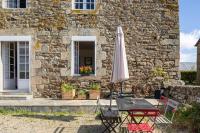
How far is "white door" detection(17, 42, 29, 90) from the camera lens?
1448cm

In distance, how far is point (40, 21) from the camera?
14.3 m

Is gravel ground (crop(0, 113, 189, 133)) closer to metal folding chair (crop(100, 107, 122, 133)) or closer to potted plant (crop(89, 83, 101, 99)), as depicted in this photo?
metal folding chair (crop(100, 107, 122, 133))

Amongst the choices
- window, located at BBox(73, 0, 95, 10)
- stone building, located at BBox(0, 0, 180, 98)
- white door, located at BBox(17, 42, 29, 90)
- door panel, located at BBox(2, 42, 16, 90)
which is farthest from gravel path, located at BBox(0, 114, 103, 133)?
window, located at BBox(73, 0, 95, 10)

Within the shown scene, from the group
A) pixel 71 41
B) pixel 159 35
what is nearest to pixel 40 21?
pixel 71 41

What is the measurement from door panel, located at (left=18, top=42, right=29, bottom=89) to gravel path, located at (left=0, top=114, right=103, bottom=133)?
3.29 meters

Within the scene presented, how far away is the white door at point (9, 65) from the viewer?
577 inches

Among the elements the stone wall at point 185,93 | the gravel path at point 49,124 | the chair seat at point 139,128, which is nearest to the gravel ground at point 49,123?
the gravel path at point 49,124

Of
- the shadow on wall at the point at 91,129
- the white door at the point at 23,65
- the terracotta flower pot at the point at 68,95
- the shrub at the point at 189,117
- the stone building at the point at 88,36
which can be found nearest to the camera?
the shrub at the point at 189,117

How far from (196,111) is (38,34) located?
7.47m

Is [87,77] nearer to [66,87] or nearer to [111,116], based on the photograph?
[66,87]

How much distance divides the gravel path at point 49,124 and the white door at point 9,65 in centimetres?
361

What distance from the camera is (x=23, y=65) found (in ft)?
47.5

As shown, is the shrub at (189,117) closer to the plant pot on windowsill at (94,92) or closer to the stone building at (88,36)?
the plant pot on windowsill at (94,92)

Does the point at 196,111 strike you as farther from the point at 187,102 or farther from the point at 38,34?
the point at 38,34
